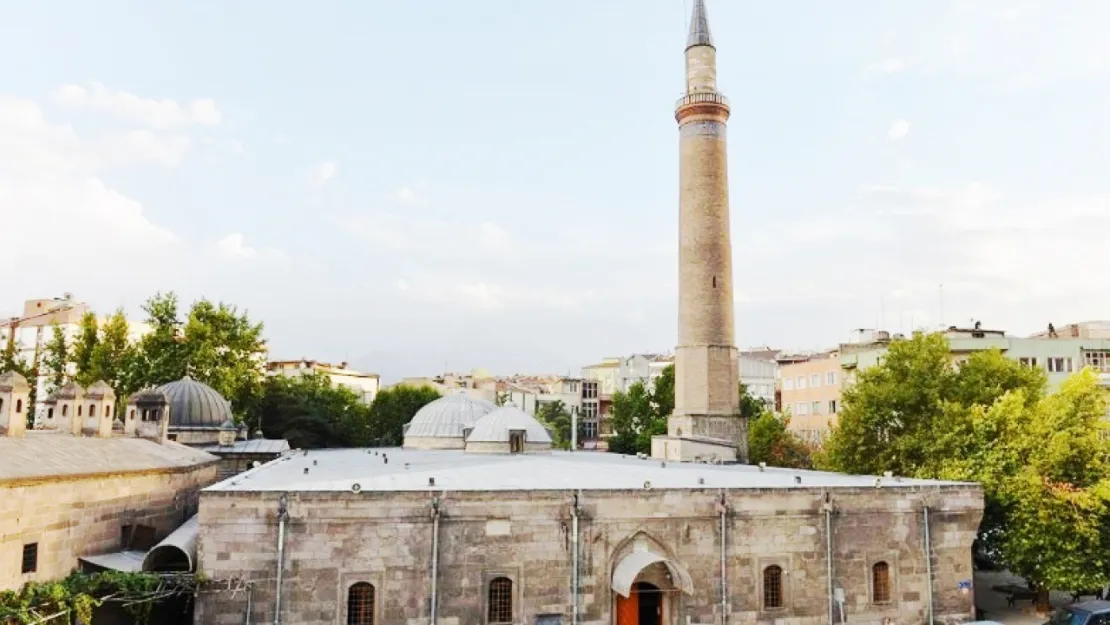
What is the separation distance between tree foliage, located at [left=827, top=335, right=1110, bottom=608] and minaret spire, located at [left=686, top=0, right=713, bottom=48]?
17.2 metres

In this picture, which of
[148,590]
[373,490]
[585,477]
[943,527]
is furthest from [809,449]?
[148,590]

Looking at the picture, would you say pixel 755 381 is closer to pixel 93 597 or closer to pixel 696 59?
pixel 696 59

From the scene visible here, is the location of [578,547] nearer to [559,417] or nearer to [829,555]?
[829,555]

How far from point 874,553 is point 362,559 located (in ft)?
41.7

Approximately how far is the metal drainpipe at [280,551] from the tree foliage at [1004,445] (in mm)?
19458

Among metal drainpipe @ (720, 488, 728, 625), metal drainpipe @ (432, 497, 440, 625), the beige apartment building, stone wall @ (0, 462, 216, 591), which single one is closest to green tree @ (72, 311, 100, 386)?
stone wall @ (0, 462, 216, 591)

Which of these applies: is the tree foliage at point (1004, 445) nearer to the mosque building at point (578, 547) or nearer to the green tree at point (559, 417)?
the mosque building at point (578, 547)

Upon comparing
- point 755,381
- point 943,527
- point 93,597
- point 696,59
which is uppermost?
point 696,59

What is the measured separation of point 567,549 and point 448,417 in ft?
55.3

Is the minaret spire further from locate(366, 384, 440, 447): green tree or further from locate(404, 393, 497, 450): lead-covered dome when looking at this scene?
locate(366, 384, 440, 447): green tree

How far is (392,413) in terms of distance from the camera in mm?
63031

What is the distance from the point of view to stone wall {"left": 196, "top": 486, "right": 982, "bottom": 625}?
17.7 m

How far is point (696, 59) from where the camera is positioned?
3803 centimetres

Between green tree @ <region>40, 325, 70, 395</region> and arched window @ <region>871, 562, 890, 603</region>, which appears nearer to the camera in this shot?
arched window @ <region>871, 562, 890, 603</region>
